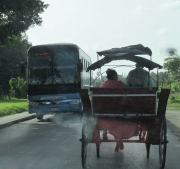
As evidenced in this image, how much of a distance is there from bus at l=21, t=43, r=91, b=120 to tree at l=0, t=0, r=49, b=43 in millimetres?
1672

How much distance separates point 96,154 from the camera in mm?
9039

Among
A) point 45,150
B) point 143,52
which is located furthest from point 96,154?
point 143,52

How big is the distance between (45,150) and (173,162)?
10.6 ft

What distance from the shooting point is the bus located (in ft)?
61.2

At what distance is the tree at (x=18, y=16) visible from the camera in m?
18.4

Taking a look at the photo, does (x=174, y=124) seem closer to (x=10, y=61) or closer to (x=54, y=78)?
(x=54, y=78)

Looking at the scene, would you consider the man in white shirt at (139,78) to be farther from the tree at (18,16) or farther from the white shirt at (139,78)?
the tree at (18,16)

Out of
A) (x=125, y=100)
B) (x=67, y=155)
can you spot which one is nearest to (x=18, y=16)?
(x=67, y=155)

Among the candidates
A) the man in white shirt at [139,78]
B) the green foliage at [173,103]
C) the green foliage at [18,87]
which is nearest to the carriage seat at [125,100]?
the man in white shirt at [139,78]

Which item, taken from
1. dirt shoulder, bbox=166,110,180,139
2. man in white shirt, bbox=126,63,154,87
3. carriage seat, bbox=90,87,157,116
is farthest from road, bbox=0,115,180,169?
dirt shoulder, bbox=166,110,180,139

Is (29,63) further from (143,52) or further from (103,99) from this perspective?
(103,99)

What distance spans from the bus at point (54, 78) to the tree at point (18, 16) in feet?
5.48

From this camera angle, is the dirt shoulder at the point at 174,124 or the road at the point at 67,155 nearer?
the road at the point at 67,155

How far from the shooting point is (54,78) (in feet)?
61.7
